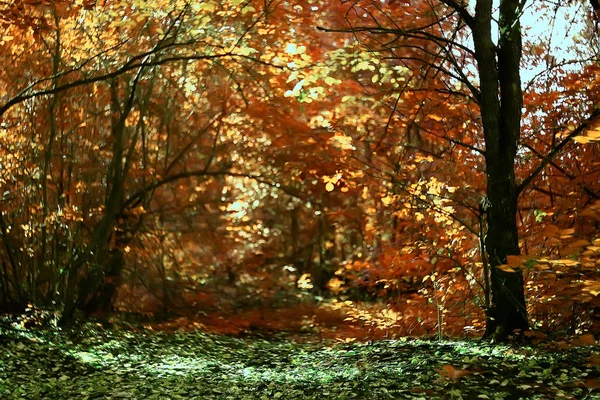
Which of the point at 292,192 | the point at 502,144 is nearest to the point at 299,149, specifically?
the point at 292,192

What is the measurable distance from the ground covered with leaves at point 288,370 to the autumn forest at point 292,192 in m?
0.03

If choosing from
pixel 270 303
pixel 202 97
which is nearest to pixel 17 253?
pixel 202 97

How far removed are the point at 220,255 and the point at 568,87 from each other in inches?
383

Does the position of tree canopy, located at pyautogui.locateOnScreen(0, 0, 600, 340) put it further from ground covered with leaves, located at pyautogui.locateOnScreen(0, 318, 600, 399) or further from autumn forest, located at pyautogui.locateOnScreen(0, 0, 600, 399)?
ground covered with leaves, located at pyautogui.locateOnScreen(0, 318, 600, 399)

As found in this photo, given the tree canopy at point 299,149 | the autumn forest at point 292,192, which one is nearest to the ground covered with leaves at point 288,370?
the autumn forest at point 292,192

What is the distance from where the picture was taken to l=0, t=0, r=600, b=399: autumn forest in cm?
499

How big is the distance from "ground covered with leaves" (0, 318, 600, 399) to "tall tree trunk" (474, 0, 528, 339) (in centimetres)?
41

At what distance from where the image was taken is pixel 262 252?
15.5 m

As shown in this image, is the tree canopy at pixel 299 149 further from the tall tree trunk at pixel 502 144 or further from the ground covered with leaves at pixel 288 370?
the ground covered with leaves at pixel 288 370

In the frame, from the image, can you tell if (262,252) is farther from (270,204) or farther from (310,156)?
(310,156)

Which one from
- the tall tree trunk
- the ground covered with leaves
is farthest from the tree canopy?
the ground covered with leaves

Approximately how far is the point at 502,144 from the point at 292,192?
270 inches

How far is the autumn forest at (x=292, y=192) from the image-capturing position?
4988 mm

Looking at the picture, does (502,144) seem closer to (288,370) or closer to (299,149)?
(288,370)
